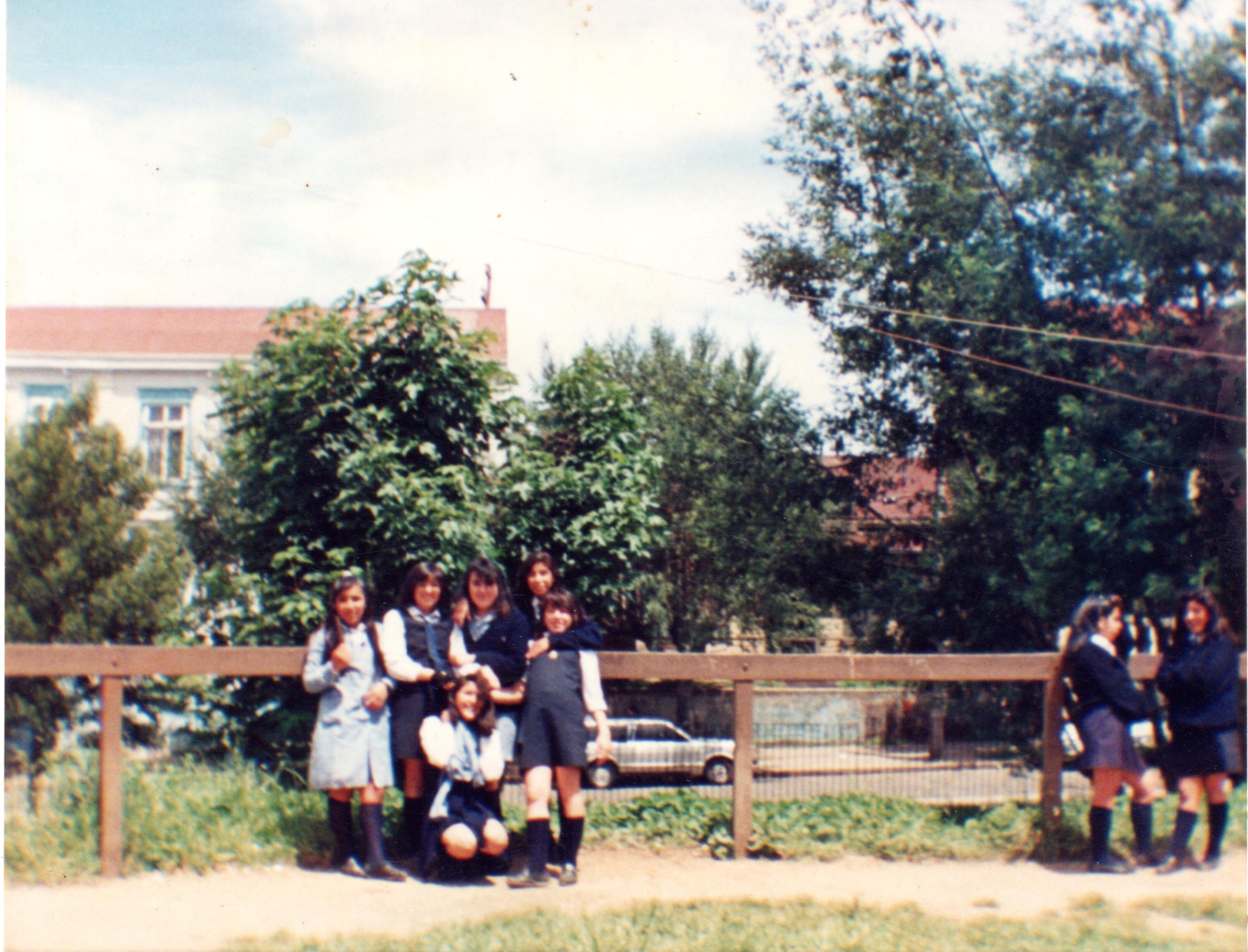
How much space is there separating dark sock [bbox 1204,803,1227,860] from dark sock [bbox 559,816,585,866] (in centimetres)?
308

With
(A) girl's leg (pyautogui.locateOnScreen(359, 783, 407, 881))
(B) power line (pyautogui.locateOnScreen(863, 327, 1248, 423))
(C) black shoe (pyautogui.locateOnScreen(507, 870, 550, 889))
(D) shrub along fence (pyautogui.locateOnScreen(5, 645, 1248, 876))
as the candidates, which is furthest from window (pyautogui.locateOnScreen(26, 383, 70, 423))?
(B) power line (pyautogui.locateOnScreen(863, 327, 1248, 423))

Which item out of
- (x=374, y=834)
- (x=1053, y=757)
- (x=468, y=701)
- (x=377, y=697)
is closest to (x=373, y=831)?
(x=374, y=834)

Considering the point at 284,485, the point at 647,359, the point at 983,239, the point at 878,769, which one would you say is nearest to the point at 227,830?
the point at 878,769

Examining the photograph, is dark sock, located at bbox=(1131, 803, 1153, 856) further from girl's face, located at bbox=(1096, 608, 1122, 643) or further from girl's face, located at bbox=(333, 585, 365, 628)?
girl's face, located at bbox=(333, 585, 365, 628)

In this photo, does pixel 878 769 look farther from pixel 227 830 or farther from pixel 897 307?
pixel 897 307

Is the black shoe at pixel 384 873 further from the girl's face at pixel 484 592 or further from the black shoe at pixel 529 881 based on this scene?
the girl's face at pixel 484 592

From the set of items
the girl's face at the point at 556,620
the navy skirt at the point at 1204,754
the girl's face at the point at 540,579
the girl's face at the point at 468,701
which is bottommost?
the navy skirt at the point at 1204,754

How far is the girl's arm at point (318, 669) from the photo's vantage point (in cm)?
458

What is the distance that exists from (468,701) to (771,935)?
5.53 feet

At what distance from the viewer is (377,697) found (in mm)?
4621

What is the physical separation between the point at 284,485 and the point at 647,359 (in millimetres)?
11579

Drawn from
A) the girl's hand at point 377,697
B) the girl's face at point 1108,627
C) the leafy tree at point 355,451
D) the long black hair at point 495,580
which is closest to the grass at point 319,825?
the girl's hand at point 377,697

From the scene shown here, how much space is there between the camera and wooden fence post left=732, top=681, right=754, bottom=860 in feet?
16.7

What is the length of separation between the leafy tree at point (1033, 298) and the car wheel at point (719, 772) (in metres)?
5.04
